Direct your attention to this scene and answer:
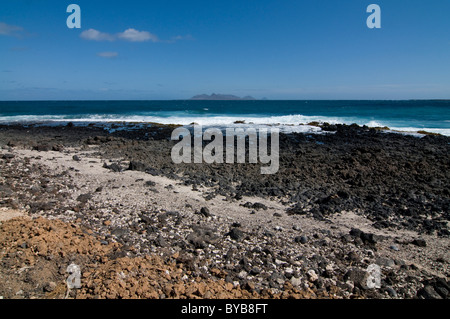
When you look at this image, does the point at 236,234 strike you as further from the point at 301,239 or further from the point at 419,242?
the point at 419,242

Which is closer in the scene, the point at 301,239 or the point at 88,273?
the point at 88,273

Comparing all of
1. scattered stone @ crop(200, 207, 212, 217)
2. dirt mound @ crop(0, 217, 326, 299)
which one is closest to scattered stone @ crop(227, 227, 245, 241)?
scattered stone @ crop(200, 207, 212, 217)

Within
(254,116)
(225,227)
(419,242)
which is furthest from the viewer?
(254,116)

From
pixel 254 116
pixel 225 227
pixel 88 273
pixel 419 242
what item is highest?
pixel 254 116

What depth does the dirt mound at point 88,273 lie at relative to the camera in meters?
3.26

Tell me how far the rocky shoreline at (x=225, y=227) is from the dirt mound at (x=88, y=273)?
0.02m

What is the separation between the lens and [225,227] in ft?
18.5

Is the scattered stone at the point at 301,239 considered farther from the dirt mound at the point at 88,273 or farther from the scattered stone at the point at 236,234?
the dirt mound at the point at 88,273

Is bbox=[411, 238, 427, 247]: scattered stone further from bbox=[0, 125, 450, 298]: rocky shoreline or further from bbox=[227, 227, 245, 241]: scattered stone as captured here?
bbox=[227, 227, 245, 241]: scattered stone

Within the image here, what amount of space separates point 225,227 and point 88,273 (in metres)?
2.68

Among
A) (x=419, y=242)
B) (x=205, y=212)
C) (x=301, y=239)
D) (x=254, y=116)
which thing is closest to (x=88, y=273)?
(x=205, y=212)

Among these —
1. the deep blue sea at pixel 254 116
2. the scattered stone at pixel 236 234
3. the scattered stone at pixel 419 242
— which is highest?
the deep blue sea at pixel 254 116

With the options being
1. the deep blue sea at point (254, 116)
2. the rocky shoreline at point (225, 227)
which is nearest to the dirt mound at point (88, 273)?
the rocky shoreline at point (225, 227)

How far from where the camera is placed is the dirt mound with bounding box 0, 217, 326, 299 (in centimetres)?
326
